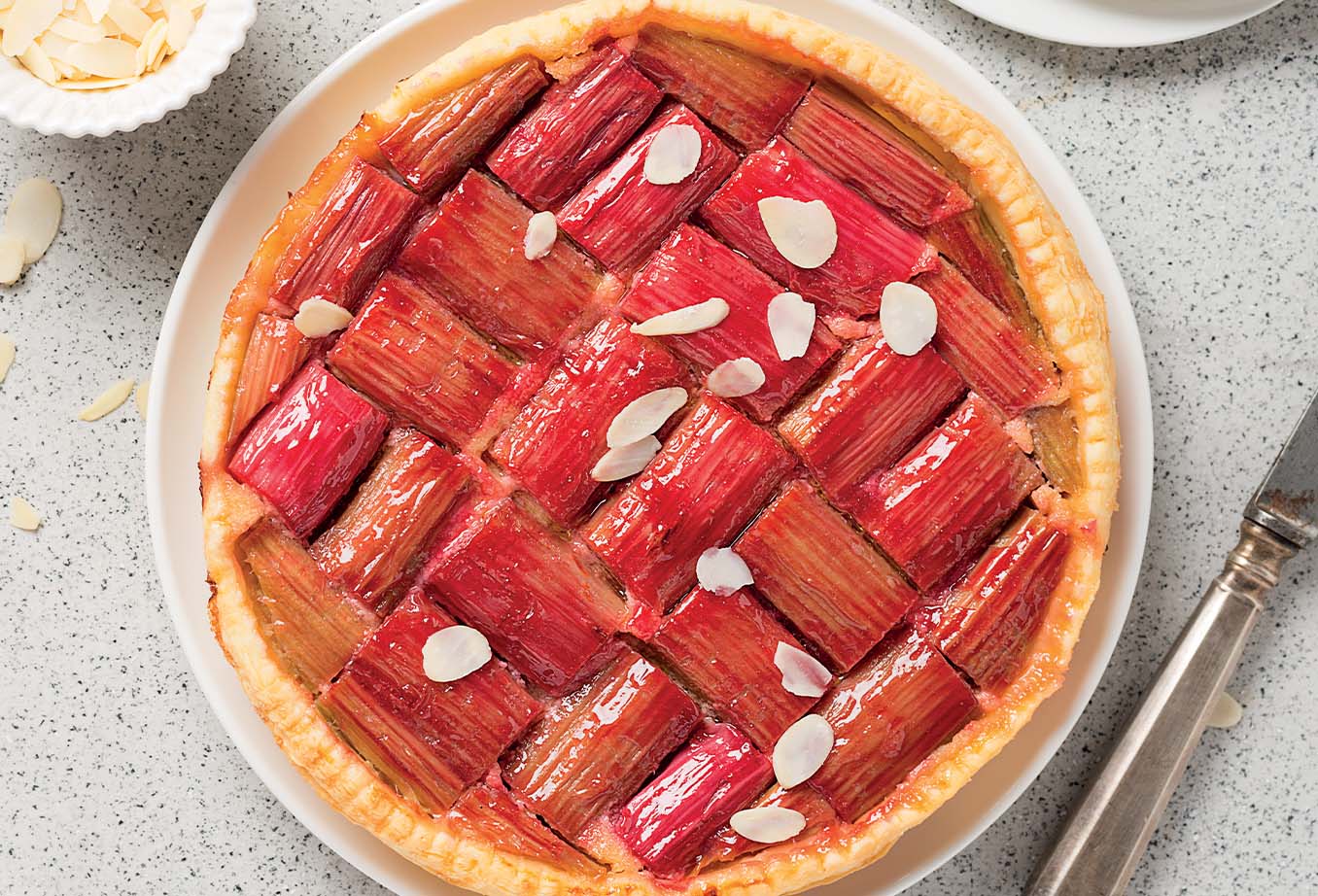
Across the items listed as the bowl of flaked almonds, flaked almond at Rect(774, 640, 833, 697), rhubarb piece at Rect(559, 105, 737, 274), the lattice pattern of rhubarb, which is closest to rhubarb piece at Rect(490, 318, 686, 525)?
the lattice pattern of rhubarb

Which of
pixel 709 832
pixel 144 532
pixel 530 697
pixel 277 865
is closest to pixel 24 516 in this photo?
pixel 144 532

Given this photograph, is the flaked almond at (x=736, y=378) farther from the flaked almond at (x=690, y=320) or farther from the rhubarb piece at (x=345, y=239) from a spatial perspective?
the rhubarb piece at (x=345, y=239)

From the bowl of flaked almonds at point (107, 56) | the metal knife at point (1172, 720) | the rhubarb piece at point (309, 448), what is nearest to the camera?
the rhubarb piece at point (309, 448)

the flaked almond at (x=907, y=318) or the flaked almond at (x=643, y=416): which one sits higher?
the flaked almond at (x=907, y=318)

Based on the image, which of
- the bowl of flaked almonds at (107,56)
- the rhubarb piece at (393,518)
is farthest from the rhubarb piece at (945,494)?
the bowl of flaked almonds at (107,56)

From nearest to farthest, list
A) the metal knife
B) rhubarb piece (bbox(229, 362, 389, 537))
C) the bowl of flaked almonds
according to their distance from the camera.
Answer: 1. rhubarb piece (bbox(229, 362, 389, 537))
2. the bowl of flaked almonds
3. the metal knife

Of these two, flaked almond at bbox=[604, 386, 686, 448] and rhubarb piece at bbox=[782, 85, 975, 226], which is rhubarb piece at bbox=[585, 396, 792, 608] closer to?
flaked almond at bbox=[604, 386, 686, 448]

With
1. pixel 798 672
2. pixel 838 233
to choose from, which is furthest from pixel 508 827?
pixel 838 233
